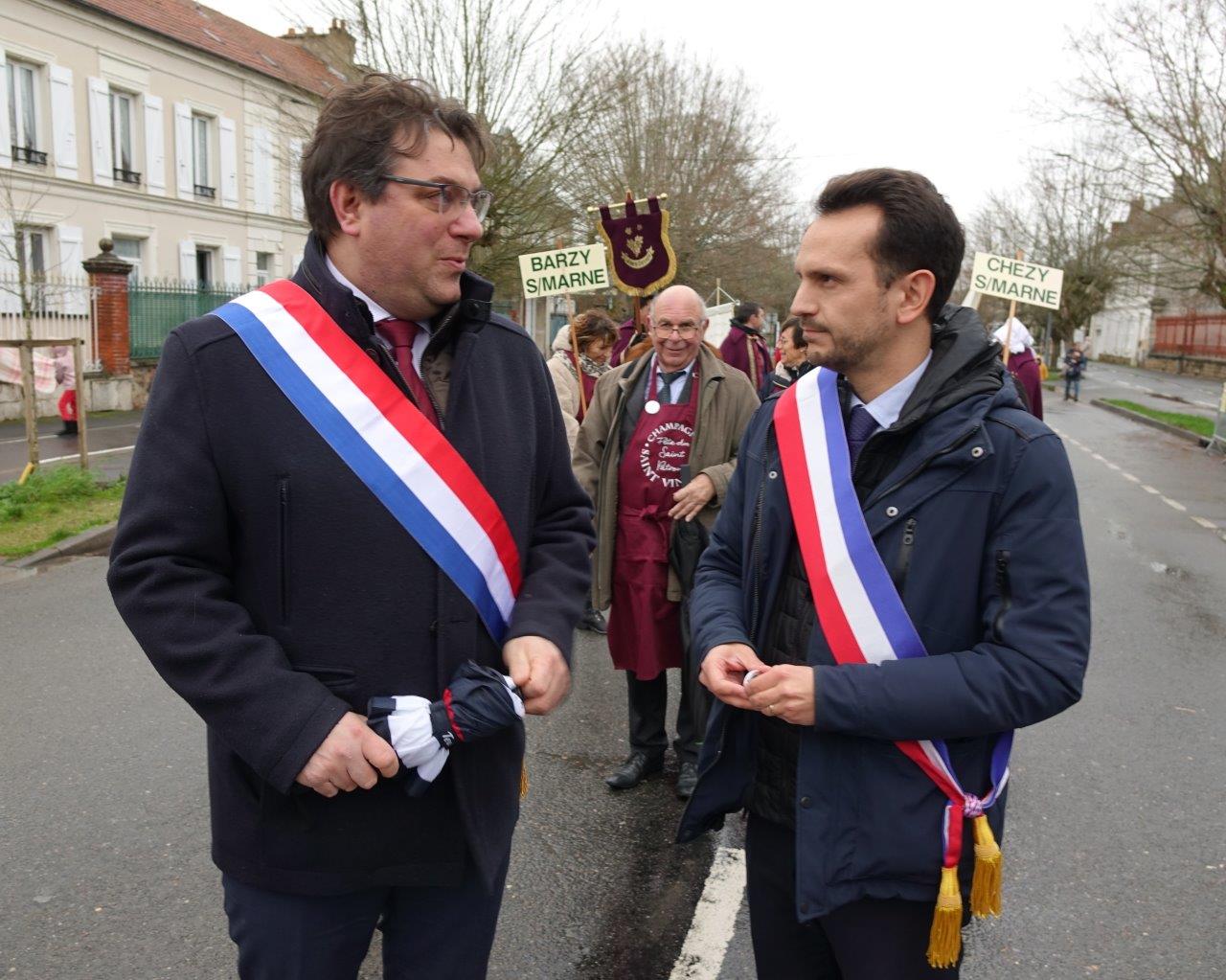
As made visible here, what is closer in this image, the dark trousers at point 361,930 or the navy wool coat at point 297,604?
the navy wool coat at point 297,604

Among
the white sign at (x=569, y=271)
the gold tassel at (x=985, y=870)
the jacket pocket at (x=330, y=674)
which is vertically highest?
the white sign at (x=569, y=271)

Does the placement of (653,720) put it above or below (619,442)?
below

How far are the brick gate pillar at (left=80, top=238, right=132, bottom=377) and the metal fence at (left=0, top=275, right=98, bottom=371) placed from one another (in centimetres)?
13

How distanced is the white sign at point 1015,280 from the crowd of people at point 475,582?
6608 mm

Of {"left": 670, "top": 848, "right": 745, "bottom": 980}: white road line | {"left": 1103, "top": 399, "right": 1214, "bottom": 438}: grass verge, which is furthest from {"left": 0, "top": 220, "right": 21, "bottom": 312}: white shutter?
{"left": 1103, "top": 399, "right": 1214, "bottom": 438}: grass verge

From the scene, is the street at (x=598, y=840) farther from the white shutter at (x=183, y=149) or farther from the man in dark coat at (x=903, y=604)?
the white shutter at (x=183, y=149)

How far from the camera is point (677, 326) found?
430 centimetres

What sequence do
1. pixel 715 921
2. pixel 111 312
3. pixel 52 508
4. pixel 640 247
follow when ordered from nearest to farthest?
pixel 715 921 → pixel 640 247 → pixel 52 508 → pixel 111 312

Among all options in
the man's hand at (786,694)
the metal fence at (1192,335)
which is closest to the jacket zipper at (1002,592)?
the man's hand at (786,694)

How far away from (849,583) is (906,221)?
0.67m

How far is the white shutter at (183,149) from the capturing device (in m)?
26.0

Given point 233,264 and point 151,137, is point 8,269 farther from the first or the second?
point 233,264

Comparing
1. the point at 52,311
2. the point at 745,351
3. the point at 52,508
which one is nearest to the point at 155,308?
the point at 52,311

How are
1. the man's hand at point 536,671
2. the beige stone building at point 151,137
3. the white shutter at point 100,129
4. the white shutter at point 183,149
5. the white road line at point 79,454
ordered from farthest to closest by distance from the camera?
the white shutter at point 183,149 → the white shutter at point 100,129 → the beige stone building at point 151,137 → the white road line at point 79,454 → the man's hand at point 536,671
